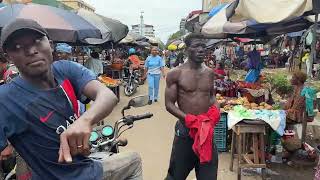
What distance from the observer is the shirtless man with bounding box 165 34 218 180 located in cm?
398

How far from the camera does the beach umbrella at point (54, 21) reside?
6617 millimetres

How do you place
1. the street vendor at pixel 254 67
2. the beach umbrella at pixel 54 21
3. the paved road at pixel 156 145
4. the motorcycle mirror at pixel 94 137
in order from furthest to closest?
1. the street vendor at pixel 254 67
2. the beach umbrella at pixel 54 21
3. the paved road at pixel 156 145
4. the motorcycle mirror at pixel 94 137

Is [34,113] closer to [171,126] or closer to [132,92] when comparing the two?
[171,126]

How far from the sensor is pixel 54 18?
22.9 feet

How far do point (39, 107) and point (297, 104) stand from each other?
564 centimetres

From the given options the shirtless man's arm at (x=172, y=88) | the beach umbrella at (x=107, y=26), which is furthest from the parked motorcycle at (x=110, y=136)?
the beach umbrella at (x=107, y=26)

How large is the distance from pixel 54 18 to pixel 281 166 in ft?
15.5

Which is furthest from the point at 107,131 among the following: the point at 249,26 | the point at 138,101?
the point at 249,26

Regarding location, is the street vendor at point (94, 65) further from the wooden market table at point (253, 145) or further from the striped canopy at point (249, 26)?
the wooden market table at point (253, 145)

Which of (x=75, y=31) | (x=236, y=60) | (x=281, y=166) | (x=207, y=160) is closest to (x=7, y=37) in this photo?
(x=207, y=160)

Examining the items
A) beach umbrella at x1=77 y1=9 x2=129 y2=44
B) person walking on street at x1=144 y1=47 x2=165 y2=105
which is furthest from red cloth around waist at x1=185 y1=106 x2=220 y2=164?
person walking on street at x1=144 y1=47 x2=165 y2=105

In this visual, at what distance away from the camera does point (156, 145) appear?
7.72 m

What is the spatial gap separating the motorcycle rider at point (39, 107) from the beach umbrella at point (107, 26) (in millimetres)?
7592

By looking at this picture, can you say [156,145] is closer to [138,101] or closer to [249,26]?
[249,26]
